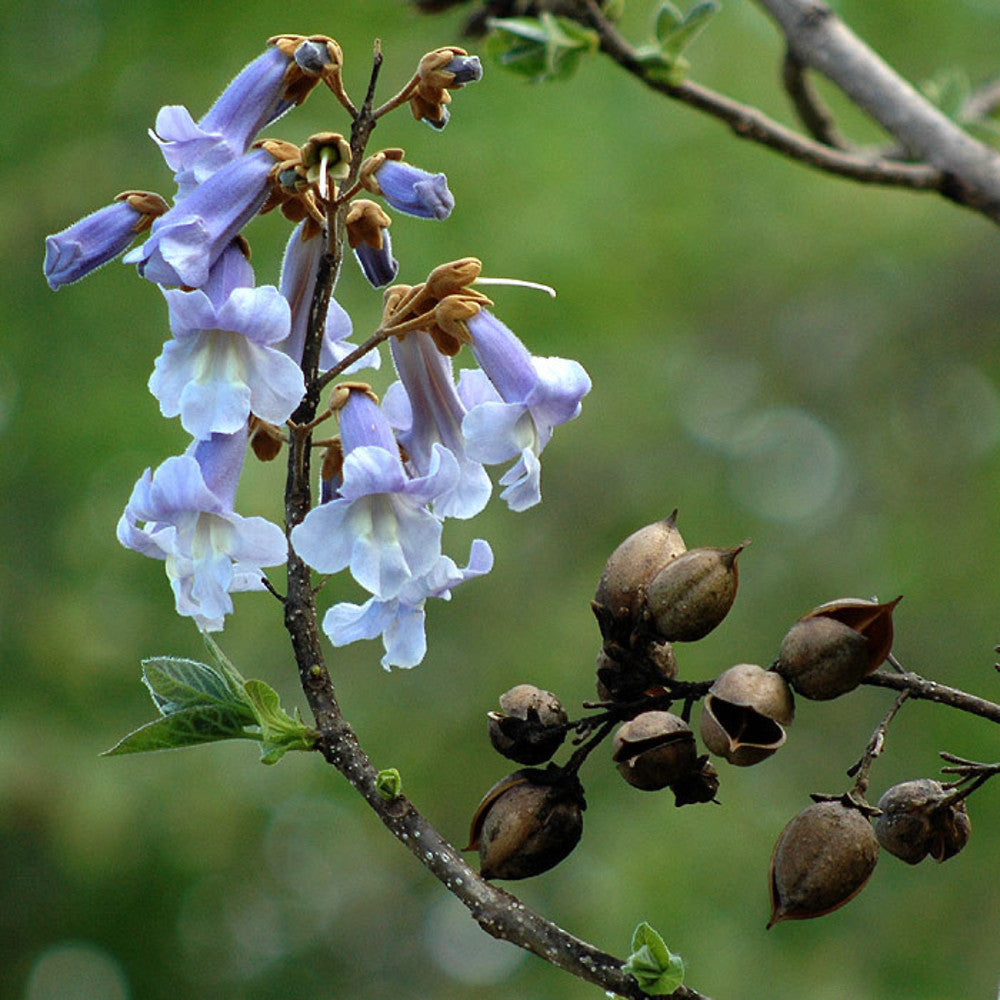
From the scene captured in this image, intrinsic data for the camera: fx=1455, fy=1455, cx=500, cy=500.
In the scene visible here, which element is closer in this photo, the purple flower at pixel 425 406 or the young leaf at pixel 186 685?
the young leaf at pixel 186 685

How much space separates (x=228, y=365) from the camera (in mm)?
1038

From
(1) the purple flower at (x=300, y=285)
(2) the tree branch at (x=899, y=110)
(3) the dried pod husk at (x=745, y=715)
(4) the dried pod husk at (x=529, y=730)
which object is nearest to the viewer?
(3) the dried pod husk at (x=745, y=715)

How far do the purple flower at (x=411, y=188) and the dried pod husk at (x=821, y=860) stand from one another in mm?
530

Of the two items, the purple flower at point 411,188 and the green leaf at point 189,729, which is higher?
the purple flower at point 411,188

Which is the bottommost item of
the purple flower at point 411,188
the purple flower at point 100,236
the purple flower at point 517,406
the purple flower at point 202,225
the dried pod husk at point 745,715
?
the dried pod husk at point 745,715

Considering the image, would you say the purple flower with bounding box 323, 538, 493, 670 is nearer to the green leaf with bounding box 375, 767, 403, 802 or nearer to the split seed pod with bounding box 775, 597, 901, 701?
the green leaf with bounding box 375, 767, 403, 802

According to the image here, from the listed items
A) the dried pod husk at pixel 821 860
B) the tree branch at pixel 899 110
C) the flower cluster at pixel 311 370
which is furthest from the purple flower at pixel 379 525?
the tree branch at pixel 899 110

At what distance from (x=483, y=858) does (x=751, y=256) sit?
14.3ft

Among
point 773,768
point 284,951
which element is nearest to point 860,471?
point 773,768

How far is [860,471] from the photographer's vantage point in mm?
5340

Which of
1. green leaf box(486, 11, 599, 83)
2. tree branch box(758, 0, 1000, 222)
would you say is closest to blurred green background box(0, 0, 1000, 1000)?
green leaf box(486, 11, 599, 83)

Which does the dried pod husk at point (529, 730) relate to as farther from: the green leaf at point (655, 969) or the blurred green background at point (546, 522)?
the blurred green background at point (546, 522)

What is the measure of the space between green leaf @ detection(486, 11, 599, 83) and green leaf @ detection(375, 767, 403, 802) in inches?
53.3

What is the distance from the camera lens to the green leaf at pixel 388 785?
101 centimetres
